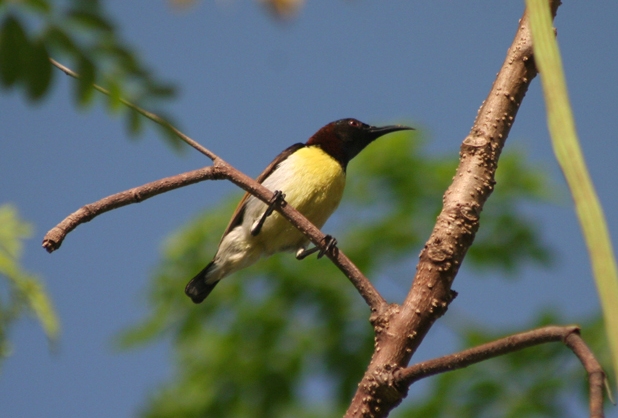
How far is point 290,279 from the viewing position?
23.5 feet

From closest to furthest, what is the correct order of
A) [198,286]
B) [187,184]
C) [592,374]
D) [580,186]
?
[580,186]
[592,374]
[187,184]
[198,286]

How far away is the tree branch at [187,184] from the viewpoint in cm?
199

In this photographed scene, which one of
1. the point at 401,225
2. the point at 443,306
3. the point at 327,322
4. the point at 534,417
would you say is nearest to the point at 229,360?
the point at 327,322

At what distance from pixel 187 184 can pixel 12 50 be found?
0.69 metres

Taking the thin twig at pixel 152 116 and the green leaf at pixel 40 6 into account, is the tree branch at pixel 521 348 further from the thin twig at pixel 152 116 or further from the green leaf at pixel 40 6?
the green leaf at pixel 40 6

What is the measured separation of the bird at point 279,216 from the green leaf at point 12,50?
300 cm

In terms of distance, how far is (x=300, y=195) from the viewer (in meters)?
4.92

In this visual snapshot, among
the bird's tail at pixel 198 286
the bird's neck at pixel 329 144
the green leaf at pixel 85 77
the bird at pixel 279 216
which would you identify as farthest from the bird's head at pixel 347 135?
the green leaf at pixel 85 77

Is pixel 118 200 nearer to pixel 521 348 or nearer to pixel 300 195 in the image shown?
pixel 521 348

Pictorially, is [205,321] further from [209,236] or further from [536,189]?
[536,189]

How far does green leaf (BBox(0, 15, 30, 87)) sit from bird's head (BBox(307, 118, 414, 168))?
3.97 metres

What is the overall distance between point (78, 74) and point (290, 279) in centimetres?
527

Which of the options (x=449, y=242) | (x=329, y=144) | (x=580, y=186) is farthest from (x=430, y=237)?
(x=329, y=144)

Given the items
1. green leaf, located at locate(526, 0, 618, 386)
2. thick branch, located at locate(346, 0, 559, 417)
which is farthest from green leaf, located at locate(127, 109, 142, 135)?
green leaf, located at locate(526, 0, 618, 386)
